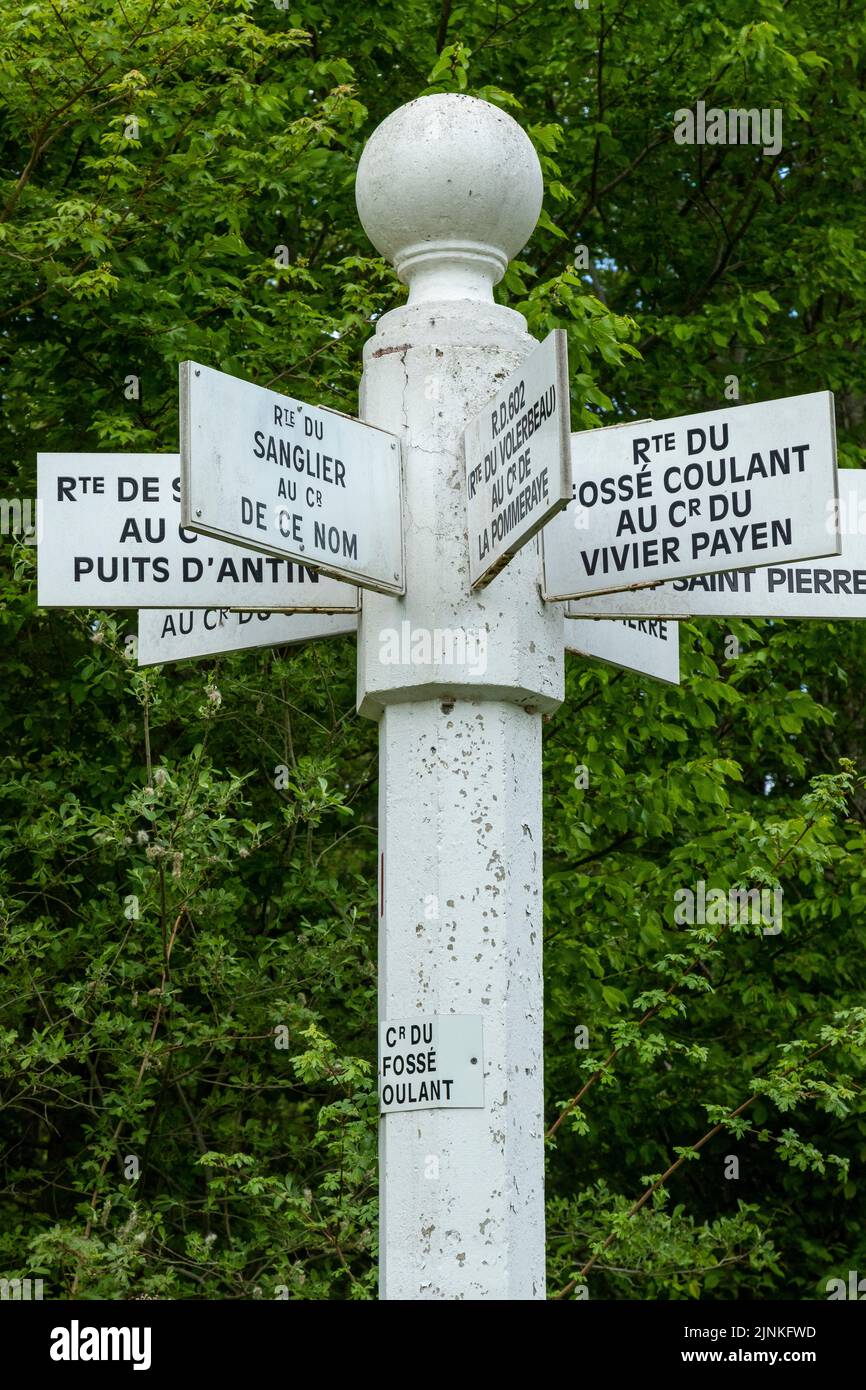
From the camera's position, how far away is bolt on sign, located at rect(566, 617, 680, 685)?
3.65 meters

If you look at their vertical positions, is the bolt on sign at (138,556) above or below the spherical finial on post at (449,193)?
below

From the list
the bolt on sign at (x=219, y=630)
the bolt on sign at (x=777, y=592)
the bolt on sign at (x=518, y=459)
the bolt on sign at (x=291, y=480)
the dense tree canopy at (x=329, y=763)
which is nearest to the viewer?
the bolt on sign at (x=518, y=459)

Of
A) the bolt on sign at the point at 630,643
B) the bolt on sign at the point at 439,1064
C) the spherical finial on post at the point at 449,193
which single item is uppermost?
the spherical finial on post at the point at 449,193

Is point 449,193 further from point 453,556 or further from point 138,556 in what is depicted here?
→ point 138,556

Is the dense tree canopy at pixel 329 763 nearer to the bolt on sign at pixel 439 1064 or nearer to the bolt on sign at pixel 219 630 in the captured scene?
the bolt on sign at pixel 219 630

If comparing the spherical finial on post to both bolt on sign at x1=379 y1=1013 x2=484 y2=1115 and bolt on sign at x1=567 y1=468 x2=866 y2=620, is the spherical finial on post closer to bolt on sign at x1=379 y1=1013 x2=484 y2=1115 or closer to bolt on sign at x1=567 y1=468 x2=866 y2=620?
bolt on sign at x1=567 y1=468 x2=866 y2=620

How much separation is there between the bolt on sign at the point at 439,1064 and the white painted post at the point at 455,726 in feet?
0.06

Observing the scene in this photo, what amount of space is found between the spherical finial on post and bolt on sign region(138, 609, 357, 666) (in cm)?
61

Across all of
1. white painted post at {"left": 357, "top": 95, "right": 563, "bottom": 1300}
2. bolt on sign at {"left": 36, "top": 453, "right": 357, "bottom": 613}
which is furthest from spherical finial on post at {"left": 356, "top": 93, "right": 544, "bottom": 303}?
bolt on sign at {"left": 36, "top": 453, "right": 357, "bottom": 613}

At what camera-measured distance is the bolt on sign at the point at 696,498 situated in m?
3.17

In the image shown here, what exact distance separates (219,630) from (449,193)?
0.88m

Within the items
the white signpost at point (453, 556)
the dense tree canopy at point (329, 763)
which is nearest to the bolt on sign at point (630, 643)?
the white signpost at point (453, 556)

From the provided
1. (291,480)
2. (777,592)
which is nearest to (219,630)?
(291,480)

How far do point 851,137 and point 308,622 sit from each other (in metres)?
7.69
